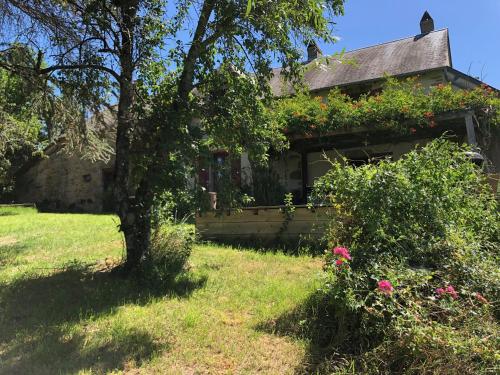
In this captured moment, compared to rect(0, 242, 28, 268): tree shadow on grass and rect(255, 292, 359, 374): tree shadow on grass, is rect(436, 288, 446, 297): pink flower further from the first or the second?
rect(0, 242, 28, 268): tree shadow on grass

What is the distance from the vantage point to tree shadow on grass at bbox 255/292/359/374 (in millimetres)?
3893

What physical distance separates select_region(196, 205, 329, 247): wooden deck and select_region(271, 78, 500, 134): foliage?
2531 mm

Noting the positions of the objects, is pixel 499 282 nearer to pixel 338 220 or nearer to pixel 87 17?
pixel 338 220

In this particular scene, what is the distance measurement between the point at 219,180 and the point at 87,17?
2860mm

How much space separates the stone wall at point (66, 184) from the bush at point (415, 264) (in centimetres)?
1712

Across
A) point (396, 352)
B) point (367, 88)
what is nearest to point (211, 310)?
point (396, 352)

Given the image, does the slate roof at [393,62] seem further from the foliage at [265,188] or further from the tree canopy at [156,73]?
the tree canopy at [156,73]

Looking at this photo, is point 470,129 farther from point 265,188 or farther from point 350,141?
point 265,188

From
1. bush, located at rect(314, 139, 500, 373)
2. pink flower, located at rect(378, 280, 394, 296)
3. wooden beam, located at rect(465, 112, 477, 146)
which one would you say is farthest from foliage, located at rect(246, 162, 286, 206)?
pink flower, located at rect(378, 280, 394, 296)

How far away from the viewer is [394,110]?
35.0 ft

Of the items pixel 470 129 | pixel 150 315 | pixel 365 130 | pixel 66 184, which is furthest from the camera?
pixel 66 184

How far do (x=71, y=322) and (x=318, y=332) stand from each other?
2.55 meters

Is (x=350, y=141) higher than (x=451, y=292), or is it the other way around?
(x=350, y=141)

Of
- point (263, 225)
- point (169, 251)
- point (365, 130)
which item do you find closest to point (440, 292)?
point (169, 251)
